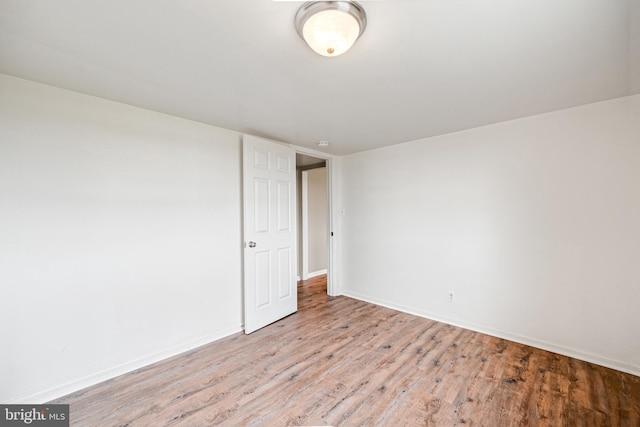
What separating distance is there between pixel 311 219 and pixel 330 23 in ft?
13.9

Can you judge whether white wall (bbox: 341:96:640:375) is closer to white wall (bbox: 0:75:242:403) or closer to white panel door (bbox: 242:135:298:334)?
white panel door (bbox: 242:135:298:334)

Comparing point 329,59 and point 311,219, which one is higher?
point 329,59

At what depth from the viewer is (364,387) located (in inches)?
78.8

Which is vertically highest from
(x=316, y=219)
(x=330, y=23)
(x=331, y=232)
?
(x=330, y=23)

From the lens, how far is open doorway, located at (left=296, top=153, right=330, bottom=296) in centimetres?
511

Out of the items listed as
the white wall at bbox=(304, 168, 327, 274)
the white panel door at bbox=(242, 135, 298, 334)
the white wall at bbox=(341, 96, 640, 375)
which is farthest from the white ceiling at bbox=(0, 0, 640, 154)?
the white wall at bbox=(304, 168, 327, 274)

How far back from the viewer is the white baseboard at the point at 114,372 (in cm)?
183

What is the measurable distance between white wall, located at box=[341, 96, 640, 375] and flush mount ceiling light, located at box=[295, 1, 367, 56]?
7.51ft

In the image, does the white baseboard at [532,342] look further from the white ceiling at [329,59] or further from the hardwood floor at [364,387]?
the white ceiling at [329,59]

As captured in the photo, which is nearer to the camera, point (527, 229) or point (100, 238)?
point (100, 238)

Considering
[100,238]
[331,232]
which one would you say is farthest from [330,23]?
[331,232]

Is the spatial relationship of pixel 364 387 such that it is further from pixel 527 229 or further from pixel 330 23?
pixel 330 23

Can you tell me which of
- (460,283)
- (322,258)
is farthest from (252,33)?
(322,258)

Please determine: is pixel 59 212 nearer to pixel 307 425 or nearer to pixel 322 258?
pixel 307 425
